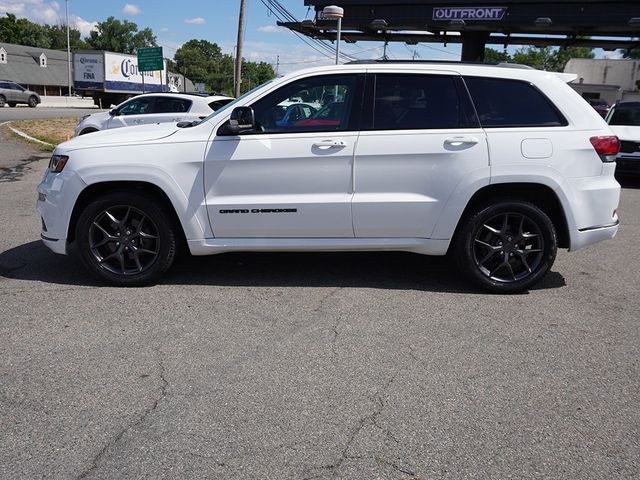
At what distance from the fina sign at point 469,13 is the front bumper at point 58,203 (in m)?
18.9

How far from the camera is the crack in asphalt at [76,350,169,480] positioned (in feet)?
9.12

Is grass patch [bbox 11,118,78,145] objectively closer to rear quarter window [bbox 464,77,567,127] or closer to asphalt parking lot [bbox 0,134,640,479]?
asphalt parking lot [bbox 0,134,640,479]

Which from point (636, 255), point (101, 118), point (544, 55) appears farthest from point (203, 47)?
point (636, 255)

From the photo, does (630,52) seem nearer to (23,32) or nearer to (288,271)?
(288,271)

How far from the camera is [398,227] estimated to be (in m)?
5.13

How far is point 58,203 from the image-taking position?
5125 millimetres

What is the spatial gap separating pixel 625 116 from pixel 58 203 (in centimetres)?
1271

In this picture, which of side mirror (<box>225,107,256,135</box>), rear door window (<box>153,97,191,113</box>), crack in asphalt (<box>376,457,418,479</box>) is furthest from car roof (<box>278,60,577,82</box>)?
rear door window (<box>153,97,191,113</box>)

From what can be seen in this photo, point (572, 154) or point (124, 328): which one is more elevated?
point (572, 154)

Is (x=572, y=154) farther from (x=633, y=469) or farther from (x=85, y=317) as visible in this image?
(x=85, y=317)

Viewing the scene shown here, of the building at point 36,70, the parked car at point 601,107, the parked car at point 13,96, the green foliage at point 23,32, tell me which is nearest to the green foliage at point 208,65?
the green foliage at point 23,32

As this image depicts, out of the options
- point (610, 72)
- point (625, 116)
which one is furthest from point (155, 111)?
point (610, 72)

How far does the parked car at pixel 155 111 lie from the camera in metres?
14.6

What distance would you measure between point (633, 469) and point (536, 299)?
245 cm
